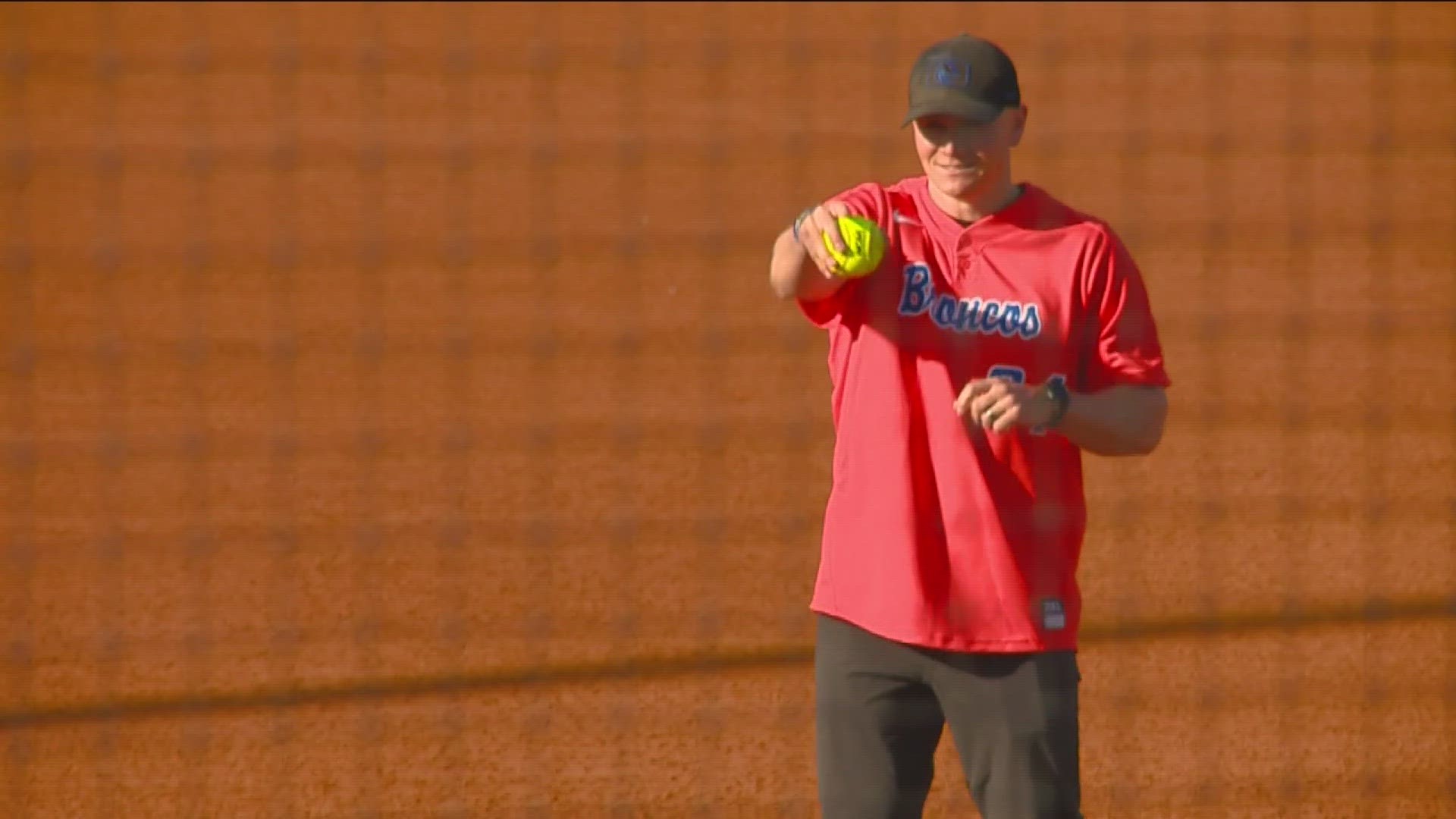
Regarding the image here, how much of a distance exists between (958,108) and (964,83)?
0.06 meters

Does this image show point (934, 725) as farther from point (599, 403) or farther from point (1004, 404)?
point (599, 403)

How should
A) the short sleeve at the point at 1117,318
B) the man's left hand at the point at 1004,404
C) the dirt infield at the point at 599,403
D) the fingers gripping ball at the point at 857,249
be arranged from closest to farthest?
the man's left hand at the point at 1004,404, the fingers gripping ball at the point at 857,249, the short sleeve at the point at 1117,318, the dirt infield at the point at 599,403

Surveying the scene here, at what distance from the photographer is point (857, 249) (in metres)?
2.99

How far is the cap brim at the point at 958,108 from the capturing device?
3031 millimetres

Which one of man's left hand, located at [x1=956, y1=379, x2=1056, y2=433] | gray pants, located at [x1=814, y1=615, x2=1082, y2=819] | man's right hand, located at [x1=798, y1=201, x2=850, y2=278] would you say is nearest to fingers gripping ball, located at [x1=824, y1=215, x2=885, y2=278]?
man's right hand, located at [x1=798, y1=201, x2=850, y2=278]

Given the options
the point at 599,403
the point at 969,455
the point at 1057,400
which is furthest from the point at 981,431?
the point at 599,403

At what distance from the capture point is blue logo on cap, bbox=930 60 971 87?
3066 mm

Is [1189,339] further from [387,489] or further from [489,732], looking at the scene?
[489,732]

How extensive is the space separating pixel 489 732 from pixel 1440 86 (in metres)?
11.5

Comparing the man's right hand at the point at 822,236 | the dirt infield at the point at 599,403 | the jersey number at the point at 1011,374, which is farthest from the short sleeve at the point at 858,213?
the dirt infield at the point at 599,403

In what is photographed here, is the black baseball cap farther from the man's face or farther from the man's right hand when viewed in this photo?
the man's right hand

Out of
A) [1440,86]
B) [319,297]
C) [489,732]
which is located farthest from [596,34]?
[489,732]

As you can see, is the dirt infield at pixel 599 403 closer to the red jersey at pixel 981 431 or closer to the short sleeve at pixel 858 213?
the red jersey at pixel 981 431

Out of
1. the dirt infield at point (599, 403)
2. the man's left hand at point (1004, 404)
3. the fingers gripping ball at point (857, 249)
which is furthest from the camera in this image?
the dirt infield at point (599, 403)
